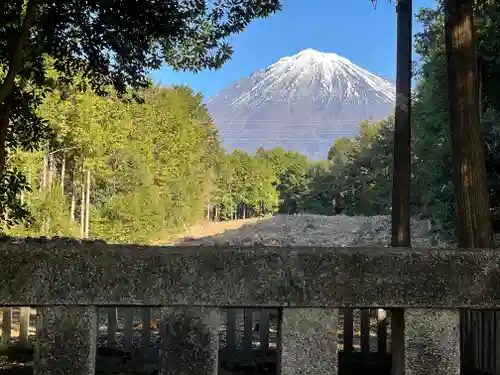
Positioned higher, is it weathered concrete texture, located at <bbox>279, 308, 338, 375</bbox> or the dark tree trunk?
the dark tree trunk

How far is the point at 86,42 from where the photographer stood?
3.95 m

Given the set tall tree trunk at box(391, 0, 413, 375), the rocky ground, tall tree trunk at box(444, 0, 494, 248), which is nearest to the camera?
tall tree trunk at box(444, 0, 494, 248)

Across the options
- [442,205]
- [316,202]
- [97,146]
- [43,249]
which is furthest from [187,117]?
[43,249]

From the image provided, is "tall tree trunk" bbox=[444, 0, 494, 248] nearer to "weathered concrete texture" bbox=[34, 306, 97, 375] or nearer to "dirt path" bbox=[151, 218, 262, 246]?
"weathered concrete texture" bbox=[34, 306, 97, 375]

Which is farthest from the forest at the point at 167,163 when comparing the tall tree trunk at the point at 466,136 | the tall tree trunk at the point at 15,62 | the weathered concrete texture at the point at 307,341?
the weathered concrete texture at the point at 307,341

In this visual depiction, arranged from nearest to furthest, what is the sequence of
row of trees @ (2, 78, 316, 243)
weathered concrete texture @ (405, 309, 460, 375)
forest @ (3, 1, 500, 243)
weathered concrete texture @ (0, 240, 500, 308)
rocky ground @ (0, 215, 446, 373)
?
1. weathered concrete texture @ (0, 240, 500, 308)
2. weathered concrete texture @ (405, 309, 460, 375)
3. forest @ (3, 1, 500, 243)
4. row of trees @ (2, 78, 316, 243)
5. rocky ground @ (0, 215, 446, 373)

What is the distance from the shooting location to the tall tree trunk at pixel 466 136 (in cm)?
354

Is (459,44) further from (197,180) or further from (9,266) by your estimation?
(197,180)

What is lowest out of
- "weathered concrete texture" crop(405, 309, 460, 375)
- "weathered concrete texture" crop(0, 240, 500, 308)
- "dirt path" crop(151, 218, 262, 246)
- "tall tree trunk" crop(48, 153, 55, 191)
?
"dirt path" crop(151, 218, 262, 246)

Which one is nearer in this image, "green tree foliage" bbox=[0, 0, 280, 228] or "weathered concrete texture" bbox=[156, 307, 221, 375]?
"weathered concrete texture" bbox=[156, 307, 221, 375]

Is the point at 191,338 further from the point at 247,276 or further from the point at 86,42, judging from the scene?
the point at 86,42

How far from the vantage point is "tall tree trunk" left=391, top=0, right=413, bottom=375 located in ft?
23.6

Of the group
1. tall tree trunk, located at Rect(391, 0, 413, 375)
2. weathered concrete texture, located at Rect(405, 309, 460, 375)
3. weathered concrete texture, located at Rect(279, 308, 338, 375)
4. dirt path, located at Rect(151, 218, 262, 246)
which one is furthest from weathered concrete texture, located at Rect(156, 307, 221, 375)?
dirt path, located at Rect(151, 218, 262, 246)

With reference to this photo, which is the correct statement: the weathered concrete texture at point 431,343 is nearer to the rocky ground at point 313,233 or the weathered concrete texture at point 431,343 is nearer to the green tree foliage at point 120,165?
the green tree foliage at point 120,165
